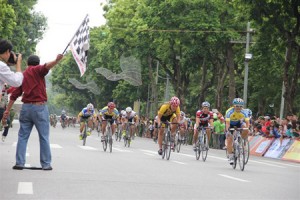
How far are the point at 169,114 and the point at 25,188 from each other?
11855 mm

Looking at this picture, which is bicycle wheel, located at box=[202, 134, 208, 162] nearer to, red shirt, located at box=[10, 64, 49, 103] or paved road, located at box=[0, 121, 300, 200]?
paved road, located at box=[0, 121, 300, 200]

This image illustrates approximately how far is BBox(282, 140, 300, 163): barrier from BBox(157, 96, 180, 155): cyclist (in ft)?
27.1

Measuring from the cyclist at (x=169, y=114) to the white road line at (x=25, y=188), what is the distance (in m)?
10.6

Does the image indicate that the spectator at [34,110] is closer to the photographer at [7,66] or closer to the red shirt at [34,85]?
the red shirt at [34,85]

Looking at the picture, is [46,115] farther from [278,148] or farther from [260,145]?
[260,145]

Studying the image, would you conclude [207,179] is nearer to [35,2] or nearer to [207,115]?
[207,115]

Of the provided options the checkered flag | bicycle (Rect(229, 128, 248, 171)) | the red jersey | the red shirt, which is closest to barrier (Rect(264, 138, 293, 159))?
the red jersey

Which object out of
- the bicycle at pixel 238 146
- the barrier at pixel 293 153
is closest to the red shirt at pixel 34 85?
the bicycle at pixel 238 146

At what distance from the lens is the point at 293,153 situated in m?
30.2

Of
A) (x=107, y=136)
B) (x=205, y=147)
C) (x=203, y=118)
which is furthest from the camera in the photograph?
(x=107, y=136)

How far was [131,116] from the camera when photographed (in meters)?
34.7

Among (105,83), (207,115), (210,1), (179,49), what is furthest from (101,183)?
(105,83)

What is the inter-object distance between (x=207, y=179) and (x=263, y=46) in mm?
25098

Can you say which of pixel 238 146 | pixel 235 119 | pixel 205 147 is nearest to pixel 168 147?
pixel 205 147
